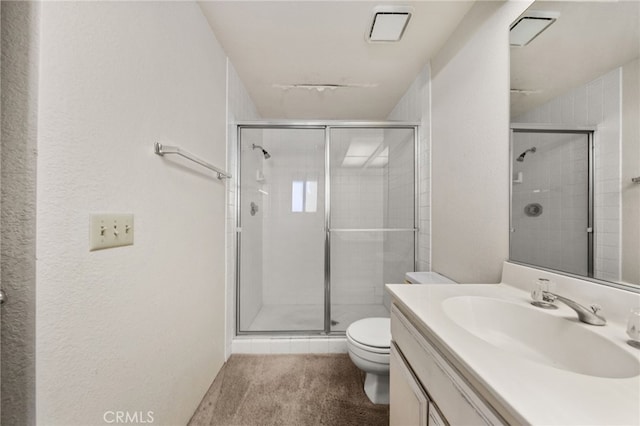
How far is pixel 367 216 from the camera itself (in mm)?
2365

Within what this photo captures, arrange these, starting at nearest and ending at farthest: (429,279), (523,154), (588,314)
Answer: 1. (588,314)
2. (523,154)
3. (429,279)

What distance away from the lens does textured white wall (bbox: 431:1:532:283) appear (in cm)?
116

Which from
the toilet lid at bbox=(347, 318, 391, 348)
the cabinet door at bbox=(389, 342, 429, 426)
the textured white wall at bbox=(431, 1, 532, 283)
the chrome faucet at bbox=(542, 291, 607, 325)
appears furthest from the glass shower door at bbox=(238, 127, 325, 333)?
the chrome faucet at bbox=(542, 291, 607, 325)

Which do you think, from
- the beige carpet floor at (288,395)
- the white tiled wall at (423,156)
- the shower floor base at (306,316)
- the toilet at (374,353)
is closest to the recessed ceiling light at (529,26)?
the white tiled wall at (423,156)

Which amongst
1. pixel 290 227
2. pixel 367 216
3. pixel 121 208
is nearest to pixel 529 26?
pixel 367 216

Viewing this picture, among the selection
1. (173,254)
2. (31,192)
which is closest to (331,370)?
(173,254)

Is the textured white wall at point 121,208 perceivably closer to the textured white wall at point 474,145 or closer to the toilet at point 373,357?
the toilet at point 373,357

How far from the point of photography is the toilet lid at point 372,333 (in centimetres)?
142

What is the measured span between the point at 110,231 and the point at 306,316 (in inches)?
71.7

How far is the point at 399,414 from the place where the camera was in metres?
0.90

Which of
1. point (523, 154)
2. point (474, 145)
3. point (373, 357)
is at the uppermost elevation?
point (474, 145)

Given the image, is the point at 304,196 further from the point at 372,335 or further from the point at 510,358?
the point at 510,358

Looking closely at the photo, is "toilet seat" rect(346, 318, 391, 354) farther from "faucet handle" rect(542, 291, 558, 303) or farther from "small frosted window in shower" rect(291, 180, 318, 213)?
"small frosted window in shower" rect(291, 180, 318, 213)

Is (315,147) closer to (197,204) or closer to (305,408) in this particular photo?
(197,204)
